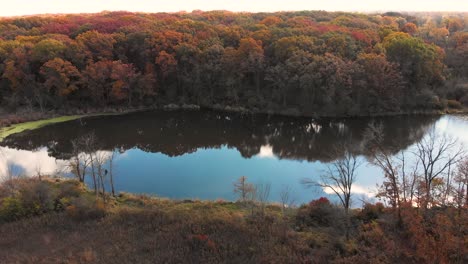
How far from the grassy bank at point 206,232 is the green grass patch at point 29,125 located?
15.5 metres

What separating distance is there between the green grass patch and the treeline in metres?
2.67

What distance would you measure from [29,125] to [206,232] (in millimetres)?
27035

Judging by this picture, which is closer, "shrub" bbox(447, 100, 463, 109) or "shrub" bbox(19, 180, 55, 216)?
"shrub" bbox(19, 180, 55, 216)

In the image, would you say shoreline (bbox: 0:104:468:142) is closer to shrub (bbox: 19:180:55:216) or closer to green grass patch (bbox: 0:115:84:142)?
green grass patch (bbox: 0:115:84:142)

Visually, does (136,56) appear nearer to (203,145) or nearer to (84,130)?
(84,130)

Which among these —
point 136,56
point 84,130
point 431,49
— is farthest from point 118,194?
point 431,49

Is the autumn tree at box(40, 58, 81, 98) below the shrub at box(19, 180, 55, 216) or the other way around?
the other way around

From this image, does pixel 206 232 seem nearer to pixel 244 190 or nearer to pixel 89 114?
pixel 244 190

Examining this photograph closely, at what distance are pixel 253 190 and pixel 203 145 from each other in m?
12.4

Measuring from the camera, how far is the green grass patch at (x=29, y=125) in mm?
34156

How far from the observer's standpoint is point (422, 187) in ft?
60.0

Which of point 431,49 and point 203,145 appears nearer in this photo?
point 203,145

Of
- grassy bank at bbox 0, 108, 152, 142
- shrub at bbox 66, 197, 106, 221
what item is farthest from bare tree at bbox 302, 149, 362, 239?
grassy bank at bbox 0, 108, 152, 142

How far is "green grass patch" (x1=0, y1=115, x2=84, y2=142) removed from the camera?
112 feet
